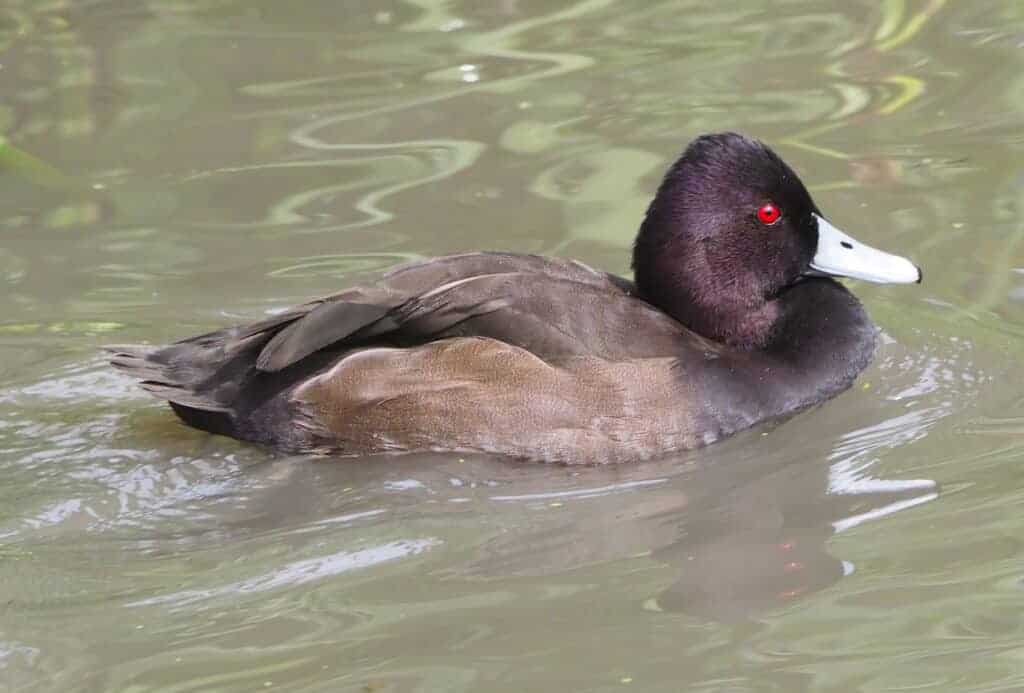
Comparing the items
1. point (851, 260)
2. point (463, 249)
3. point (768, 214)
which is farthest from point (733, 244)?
point (463, 249)

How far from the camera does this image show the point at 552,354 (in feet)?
19.3

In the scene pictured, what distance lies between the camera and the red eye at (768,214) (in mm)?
6301

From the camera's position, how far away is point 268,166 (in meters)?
8.51

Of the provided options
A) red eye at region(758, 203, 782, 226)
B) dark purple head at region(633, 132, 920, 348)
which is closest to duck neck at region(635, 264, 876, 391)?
dark purple head at region(633, 132, 920, 348)

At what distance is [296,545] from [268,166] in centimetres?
353

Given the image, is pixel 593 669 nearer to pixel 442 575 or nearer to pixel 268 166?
pixel 442 575

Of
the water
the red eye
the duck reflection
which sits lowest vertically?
the duck reflection

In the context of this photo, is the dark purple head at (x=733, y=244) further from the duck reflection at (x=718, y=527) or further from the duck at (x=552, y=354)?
the duck reflection at (x=718, y=527)

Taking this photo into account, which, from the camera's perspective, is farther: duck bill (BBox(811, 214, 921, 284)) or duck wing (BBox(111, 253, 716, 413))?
duck bill (BBox(811, 214, 921, 284))

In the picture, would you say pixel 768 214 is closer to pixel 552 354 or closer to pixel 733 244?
pixel 733 244

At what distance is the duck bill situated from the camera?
252 inches

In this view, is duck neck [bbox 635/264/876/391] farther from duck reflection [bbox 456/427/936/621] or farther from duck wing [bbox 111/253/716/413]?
duck reflection [bbox 456/427/936/621]

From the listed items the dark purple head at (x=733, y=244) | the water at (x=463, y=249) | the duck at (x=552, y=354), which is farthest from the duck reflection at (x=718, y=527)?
the dark purple head at (x=733, y=244)

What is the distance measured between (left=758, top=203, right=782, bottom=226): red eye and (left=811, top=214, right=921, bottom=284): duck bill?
210mm
